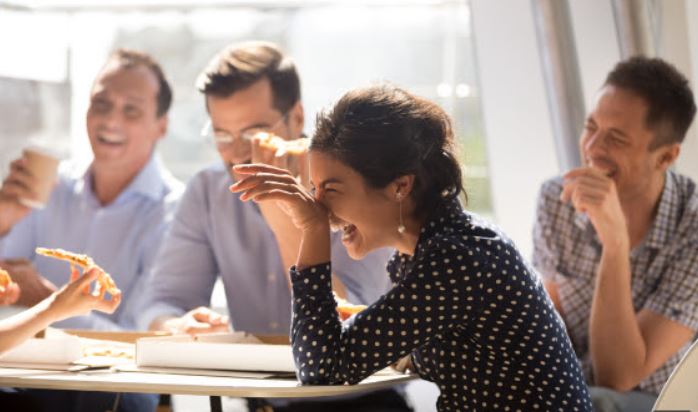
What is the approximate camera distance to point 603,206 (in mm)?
2641

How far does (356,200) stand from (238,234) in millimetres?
1195

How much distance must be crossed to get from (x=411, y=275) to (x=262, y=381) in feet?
1.21

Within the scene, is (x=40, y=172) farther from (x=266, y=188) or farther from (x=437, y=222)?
(x=437, y=222)

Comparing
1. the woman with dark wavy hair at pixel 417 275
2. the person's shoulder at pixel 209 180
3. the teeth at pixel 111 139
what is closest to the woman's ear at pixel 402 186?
the woman with dark wavy hair at pixel 417 275

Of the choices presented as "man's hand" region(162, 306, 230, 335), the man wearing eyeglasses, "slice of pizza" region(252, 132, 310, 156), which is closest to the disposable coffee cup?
the man wearing eyeglasses

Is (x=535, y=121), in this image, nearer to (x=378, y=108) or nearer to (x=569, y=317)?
(x=569, y=317)

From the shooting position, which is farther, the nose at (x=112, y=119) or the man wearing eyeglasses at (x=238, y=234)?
the nose at (x=112, y=119)

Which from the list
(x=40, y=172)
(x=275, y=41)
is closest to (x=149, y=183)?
(x=40, y=172)

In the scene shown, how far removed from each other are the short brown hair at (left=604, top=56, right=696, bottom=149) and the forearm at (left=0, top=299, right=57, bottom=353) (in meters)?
1.64

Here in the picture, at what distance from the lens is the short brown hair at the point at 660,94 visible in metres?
2.82

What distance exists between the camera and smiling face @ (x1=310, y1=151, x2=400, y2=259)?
195 cm

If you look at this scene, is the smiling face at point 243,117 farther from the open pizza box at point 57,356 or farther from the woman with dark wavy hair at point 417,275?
the woman with dark wavy hair at point 417,275

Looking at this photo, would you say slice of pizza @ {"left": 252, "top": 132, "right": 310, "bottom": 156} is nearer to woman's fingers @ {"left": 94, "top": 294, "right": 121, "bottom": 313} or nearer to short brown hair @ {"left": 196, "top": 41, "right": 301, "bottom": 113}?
short brown hair @ {"left": 196, "top": 41, "right": 301, "bottom": 113}

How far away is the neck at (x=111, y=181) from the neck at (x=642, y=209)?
1.69 metres
